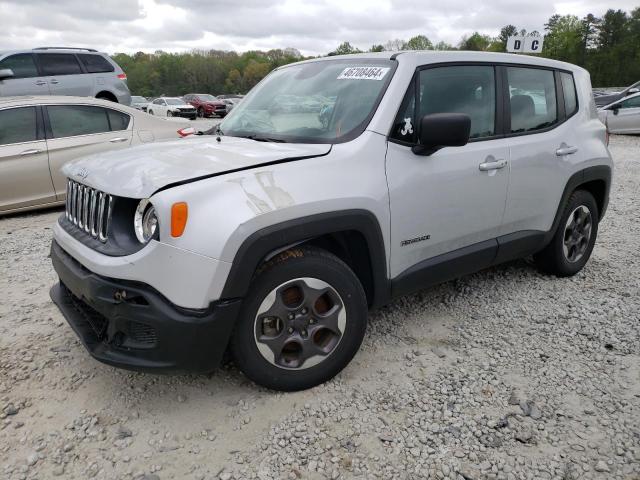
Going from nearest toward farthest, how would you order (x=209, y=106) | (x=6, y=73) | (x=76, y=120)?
(x=76, y=120) < (x=6, y=73) < (x=209, y=106)

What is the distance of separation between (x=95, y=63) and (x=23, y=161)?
5931 mm

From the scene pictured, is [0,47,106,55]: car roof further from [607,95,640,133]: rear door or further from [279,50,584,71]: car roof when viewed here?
[607,95,640,133]: rear door

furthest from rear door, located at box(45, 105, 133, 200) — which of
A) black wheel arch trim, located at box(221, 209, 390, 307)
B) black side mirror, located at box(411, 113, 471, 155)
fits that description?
black side mirror, located at box(411, 113, 471, 155)

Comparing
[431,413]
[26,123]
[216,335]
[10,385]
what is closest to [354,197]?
[216,335]

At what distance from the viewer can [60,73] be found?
10.7 m

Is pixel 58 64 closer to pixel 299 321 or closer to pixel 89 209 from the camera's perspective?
pixel 89 209

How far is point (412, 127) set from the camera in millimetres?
2971

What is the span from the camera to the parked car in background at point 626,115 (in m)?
15.0

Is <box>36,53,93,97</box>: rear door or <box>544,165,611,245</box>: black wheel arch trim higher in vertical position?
<box>36,53,93,97</box>: rear door

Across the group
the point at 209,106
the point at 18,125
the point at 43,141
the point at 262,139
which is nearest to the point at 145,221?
the point at 262,139

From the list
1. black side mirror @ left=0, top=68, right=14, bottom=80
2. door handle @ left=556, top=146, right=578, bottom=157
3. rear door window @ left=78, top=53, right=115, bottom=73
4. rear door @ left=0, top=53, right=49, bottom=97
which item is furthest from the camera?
rear door window @ left=78, top=53, right=115, bottom=73

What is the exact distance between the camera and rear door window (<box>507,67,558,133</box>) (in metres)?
3.60

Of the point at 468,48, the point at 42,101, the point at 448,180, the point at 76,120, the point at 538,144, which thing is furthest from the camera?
the point at 468,48

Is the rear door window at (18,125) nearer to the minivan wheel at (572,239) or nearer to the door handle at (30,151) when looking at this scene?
the door handle at (30,151)
